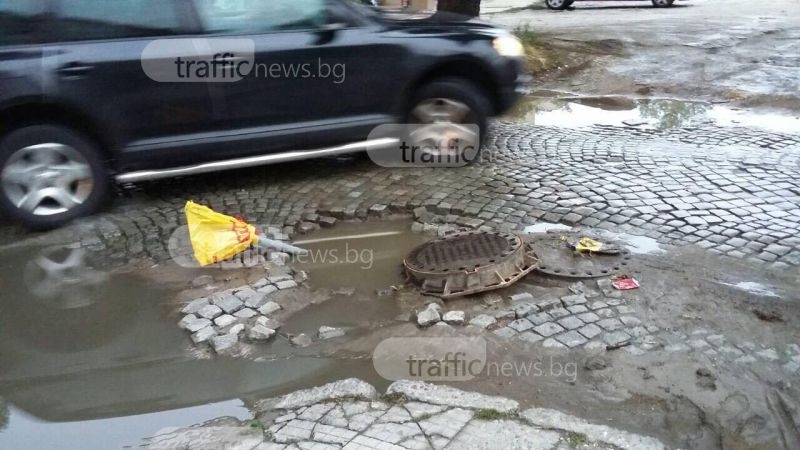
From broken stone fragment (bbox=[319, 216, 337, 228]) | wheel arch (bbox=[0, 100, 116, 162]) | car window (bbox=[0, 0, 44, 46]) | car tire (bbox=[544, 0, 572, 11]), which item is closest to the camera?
car window (bbox=[0, 0, 44, 46])

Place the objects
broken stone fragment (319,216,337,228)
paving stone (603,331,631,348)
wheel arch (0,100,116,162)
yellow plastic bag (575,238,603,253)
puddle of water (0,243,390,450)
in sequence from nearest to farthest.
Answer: puddle of water (0,243,390,450), paving stone (603,331,631,348), yellow plastic bag (575,238,603,253), wheel arch (0,100,116,162), broken stone fragment (319,216,337,228)

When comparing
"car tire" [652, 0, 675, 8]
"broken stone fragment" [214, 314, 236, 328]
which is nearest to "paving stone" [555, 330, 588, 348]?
"broken stone fragment" [214, 314, 236, 328]

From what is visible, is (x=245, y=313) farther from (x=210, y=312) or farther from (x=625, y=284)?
(x=625, y=284)

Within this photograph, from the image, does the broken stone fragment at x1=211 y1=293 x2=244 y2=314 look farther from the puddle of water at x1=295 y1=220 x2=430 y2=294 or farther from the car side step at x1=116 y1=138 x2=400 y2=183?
the car side step at x1=116 y1=138 x2=400 y2=183

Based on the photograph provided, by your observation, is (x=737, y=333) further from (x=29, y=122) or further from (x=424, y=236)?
(x=29, y=122)

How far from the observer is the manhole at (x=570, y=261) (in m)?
4.15

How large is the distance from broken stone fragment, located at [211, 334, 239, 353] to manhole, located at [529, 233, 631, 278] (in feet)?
6.15

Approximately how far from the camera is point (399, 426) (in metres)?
2.91

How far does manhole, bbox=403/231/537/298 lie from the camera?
3.98 metres

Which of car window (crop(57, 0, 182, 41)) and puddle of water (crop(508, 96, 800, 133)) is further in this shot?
puddle of water (crop(508, 96, 800, 133))

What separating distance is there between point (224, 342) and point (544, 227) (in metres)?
2.42

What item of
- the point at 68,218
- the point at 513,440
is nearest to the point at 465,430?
the point at 513,440

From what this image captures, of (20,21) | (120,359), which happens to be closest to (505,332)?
(120,359)

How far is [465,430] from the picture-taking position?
2.86 metres
